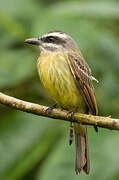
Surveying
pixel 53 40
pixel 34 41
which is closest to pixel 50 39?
pixel 53 40

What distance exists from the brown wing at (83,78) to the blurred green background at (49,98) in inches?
5.3

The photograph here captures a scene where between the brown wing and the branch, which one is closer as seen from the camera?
the branch

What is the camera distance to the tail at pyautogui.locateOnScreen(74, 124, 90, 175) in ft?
14.0

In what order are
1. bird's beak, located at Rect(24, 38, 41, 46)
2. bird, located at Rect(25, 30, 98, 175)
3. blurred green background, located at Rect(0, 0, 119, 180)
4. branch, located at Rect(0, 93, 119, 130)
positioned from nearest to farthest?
branch, located at Rect(0, 93, 119, 130), blurred green background, located at Rect(0, 0, 119, 180), bird, located at Rect(25, 30, 98, 175), bird's beak, located at Rect(24, 38, 41, 46)

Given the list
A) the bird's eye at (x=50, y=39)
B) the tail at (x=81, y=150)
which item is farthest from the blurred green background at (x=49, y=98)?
the bird's eye at (x=50, y=39)

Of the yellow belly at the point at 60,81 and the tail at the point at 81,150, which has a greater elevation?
the yellow belly at the point at 60,81

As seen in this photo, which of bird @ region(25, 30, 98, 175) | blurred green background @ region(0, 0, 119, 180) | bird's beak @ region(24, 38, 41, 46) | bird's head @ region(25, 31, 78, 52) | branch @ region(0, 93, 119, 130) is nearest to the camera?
branch @ region(0, 93, 119, 130)

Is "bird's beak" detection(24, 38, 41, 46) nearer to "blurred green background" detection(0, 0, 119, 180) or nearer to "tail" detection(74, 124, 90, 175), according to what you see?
"blurred green background" detection(0, 0, 119, 180)

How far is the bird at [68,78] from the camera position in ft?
15.6

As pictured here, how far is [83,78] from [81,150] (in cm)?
71

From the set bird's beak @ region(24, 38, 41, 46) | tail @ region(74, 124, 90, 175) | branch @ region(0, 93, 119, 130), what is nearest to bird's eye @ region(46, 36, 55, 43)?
bird's beak @ region(24, 38, 41, 46)

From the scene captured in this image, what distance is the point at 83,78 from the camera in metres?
4.98

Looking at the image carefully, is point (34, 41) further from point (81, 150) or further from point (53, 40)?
point (81, 150)

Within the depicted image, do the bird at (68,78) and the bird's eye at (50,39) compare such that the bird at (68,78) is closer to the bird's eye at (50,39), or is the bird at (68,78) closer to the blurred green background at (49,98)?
the bird's eye at (50,39)
